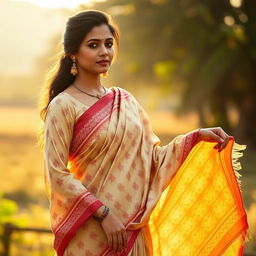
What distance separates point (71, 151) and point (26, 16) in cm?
9415

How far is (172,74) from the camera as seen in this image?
54.2ft

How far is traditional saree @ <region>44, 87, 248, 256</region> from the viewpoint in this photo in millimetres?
2709

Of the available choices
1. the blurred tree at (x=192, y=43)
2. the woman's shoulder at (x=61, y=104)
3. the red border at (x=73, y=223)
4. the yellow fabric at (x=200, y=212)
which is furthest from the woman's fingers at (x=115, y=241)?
the blurred tree at (x=192, y=43)

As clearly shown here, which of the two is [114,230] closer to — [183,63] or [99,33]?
[99,33]

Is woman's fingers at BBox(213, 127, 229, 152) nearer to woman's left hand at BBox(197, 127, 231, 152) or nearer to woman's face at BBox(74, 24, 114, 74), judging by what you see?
woman's left hand at BBox(197, 127, 231, 152)

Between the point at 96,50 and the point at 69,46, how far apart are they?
12cm

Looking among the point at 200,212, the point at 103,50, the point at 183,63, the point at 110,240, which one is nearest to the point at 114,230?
the point at 110,240

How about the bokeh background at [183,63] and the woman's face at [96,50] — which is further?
the bokeh background at [183,63]

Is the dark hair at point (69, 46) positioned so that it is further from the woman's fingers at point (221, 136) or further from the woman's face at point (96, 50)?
the woman's fingers at point (221, 136)

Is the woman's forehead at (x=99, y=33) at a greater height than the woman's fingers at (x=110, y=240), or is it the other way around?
the woman's forehead at (x=99, y=33)

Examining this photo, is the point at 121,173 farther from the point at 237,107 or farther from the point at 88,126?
the point at 237,107

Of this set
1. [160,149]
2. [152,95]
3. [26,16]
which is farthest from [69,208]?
[26,16]

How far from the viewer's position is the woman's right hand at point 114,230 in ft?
8.83

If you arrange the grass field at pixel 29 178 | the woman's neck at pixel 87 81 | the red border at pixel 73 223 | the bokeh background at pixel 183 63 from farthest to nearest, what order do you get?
the bokeh background at pixel 183 63 < the grass field at pixel 29 178 < the woman's neck at pixel 87 81 < the red border at pixel 73 223
